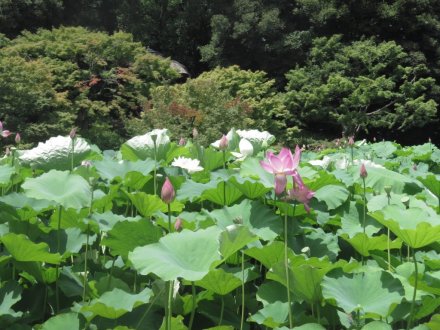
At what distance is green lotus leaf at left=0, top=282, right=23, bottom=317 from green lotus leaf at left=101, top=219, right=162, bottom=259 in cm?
14

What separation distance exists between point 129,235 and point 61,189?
157 mm

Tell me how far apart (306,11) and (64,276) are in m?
13.1

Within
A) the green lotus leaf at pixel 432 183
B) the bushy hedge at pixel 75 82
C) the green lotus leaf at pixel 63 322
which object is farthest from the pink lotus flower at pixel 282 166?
the bushy hedge at pixel 75 82

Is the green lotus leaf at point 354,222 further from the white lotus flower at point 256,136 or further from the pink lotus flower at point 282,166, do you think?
the white lotus flower at point 256,136

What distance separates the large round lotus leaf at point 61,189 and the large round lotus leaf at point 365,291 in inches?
14.9

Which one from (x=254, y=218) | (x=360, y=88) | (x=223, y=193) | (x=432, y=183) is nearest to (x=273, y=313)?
(x=254, y=218)

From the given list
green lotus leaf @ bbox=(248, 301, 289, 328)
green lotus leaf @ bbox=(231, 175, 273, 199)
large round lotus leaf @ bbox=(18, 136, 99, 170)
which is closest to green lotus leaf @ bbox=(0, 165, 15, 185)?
large round lotus leaf @ bbox=(18, 136, 99, 170)

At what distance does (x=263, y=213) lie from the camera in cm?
97

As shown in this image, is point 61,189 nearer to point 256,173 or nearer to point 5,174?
point 5,174

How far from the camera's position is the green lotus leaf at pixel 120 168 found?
3.78 feet

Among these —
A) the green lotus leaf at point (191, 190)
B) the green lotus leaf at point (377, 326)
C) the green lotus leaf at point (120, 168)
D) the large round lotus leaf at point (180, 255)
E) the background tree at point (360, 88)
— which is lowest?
the background tree at point (360, 88)

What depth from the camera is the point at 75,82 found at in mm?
9070

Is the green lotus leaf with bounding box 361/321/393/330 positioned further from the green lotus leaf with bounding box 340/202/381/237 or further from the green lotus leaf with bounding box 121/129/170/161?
the green lotus leaf with bounding box 121/129/170/161

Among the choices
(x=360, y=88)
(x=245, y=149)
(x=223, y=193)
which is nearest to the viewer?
(x=223, y=193)
